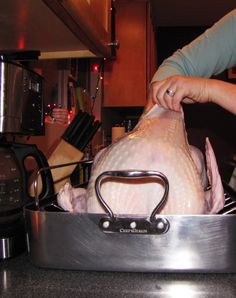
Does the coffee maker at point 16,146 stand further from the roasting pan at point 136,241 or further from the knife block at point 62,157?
the knife block at point 62,157

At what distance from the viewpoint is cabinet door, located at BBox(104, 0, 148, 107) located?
249cm

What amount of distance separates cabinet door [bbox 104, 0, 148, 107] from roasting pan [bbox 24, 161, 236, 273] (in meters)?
2.06

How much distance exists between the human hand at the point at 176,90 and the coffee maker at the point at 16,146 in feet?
0.74

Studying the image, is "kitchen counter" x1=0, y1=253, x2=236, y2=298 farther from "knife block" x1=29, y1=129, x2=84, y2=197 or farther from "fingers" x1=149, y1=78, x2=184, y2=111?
"knife block" x1=29, y1=129, x2=84, y2=197

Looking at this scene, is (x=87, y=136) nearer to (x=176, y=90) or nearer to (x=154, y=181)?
(x=176, y=90)

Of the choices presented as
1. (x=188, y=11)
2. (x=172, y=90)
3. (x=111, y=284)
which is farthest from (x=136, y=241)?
(x=188, y=11)

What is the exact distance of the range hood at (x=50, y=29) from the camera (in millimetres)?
→ 706

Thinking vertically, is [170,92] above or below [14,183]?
above

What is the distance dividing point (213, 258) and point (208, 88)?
36cm

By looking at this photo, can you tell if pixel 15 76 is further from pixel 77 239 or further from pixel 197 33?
pixel 197 33

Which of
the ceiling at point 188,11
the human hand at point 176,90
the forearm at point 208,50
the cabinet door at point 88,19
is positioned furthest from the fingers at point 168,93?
the ceiling at point 188,11

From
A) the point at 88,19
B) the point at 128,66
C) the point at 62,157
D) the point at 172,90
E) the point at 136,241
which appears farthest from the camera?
the point at 128,66

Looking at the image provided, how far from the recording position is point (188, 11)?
324 cm

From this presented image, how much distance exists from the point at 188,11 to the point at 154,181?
301 cm
